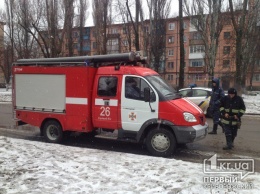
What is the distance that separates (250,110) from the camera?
16703mm

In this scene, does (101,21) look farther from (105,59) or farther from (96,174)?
(96,174)

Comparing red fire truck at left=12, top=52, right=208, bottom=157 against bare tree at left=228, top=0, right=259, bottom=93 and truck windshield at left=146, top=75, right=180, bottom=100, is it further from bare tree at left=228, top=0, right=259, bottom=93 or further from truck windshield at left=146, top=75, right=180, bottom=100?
bare tree at left=228, top=0, right=259, bottom=93

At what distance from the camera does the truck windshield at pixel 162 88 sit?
688 cm

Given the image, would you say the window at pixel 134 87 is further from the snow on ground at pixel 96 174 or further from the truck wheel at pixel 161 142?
the snow on ground at pixel 96 174

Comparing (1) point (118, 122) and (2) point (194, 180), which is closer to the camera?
(2) point (194, 180)

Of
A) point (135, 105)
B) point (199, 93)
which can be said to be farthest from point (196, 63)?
point (135, 105)

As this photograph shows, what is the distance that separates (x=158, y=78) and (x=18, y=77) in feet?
14.4

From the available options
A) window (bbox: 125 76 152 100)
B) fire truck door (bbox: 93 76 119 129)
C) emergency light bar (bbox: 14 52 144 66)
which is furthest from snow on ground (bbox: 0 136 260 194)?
emergency light bar (bbox: 14 52 144 66)

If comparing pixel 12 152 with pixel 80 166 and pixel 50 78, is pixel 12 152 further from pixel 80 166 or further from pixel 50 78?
pixel 50 78

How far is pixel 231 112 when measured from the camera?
7.41 meters

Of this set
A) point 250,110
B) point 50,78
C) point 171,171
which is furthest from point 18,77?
point 250,110

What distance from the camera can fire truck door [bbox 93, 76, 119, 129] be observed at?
24.1 ft

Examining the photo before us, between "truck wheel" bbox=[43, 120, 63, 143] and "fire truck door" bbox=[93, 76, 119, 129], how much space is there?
1.38m

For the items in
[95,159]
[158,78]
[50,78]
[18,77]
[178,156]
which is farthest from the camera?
[18,77]
